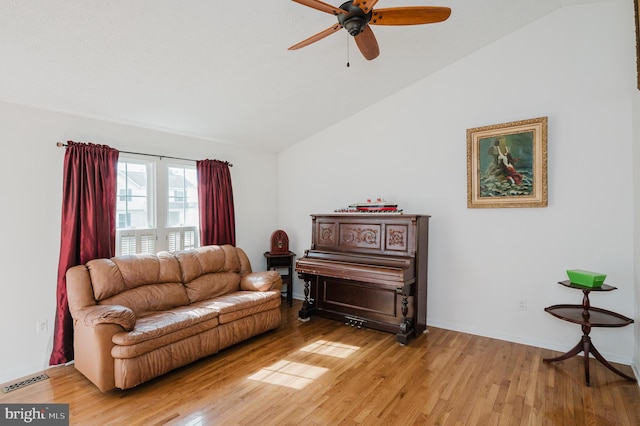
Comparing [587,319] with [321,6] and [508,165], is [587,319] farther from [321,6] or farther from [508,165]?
[321,6]

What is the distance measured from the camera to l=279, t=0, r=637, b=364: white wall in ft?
10.2

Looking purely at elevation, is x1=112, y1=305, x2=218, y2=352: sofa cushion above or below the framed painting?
below

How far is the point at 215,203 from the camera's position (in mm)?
4500

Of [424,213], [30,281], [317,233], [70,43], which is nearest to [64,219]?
[30,281]

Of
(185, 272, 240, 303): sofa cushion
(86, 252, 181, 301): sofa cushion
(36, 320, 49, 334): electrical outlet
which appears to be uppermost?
(86, 252, 181, 301): sofa cushion

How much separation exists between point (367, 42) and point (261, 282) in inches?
111

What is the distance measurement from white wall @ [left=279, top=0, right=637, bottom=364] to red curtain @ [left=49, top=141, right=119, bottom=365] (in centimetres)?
304

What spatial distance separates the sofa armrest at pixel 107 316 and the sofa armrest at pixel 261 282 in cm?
144

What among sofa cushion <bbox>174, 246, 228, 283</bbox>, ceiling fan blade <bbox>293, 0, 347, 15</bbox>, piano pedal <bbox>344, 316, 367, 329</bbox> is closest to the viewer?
ceiling fan blade <bbox>293, 0, 347, 15</bbox>

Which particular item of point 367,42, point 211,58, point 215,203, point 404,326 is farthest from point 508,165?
point 215,203

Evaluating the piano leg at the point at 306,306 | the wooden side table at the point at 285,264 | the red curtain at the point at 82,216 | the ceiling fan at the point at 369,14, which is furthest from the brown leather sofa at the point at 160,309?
the ceiling fan at the point at 369,14

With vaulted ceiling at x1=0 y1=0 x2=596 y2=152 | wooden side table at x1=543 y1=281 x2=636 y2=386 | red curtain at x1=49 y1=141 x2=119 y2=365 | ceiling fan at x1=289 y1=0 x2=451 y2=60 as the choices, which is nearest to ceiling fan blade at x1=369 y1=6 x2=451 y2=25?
ceiling fan at x1=289 y1=0 x2=451 y2=60

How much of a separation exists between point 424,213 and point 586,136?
5.83 ft

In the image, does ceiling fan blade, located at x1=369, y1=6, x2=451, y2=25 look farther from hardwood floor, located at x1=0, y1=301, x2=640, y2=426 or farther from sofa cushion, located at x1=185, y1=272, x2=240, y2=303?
sofa cushion, located at x1=185, y1=272, x2=240, y2=303
